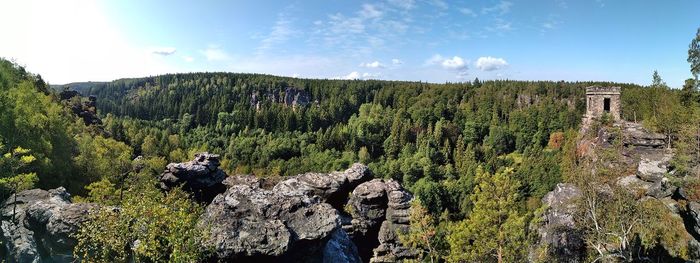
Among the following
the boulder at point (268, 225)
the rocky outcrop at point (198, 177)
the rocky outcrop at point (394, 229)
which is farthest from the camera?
the rocky outcrop at point (198, 177)

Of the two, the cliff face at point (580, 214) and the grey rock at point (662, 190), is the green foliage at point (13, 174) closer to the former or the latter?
the cliff face at point (580, 214)

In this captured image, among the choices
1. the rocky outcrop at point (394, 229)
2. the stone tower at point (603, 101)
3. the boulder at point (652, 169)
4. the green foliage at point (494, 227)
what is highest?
the stone tower at point (603, 101)

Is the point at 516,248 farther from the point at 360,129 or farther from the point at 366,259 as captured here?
the point at 360,129

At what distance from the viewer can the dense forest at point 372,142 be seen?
19344mm

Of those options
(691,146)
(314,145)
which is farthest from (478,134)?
(691,146)

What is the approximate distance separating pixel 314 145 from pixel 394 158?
26933mm

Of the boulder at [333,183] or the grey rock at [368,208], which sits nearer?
the grey rock at [368,208]

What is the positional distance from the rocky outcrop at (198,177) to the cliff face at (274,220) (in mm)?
99

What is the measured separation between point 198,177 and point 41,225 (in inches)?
786

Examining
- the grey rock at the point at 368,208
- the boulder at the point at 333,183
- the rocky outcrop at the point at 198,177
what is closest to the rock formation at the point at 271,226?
the grey rock at the point at 368,208

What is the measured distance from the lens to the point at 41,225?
75.9ft

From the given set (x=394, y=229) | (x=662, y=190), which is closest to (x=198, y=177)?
(x=394, y=229)

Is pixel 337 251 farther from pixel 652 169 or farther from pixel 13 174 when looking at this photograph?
pixel 652 169

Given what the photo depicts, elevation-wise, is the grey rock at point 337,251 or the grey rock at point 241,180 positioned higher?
the grey rock at point 337,251
